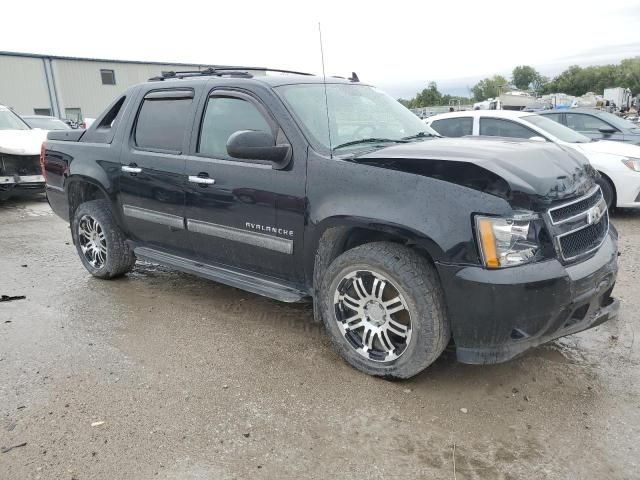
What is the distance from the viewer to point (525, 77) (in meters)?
143

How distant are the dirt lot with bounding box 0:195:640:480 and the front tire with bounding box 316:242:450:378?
17 cm

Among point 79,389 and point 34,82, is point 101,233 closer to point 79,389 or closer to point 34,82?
point 79,389

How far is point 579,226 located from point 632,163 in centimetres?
497

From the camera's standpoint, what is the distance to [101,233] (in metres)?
5.05

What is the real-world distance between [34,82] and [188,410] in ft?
115

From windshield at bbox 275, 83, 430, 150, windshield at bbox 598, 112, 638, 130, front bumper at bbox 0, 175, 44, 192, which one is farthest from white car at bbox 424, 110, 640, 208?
front bumper at bbox 0, 175, 44, 192

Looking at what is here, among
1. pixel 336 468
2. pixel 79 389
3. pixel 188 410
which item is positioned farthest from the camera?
pixel 79 389

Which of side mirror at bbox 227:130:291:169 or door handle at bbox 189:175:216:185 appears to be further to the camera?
door handle at bbox 189:175:216:185

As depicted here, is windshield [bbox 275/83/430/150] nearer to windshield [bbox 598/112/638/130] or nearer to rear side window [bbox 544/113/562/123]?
rear side window [bbox 544/113/562/123]

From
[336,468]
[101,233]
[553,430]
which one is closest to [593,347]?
[553,430]

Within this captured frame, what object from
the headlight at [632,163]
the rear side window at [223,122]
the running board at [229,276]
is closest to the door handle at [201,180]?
the rear side window at [223,122]

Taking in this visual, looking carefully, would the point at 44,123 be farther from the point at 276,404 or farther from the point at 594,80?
the point at 594,80

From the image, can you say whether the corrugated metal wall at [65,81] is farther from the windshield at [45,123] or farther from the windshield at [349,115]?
the windshield at [349,115]

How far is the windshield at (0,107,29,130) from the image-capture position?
35.0 ft
